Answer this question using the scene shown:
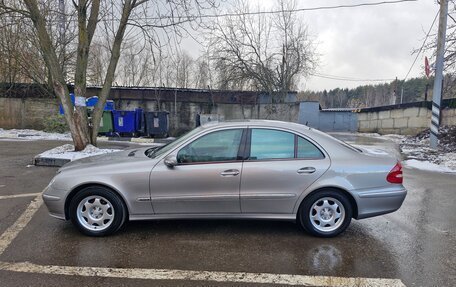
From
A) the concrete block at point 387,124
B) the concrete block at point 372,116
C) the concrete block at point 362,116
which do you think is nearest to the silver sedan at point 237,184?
the concrete block at point 387,124

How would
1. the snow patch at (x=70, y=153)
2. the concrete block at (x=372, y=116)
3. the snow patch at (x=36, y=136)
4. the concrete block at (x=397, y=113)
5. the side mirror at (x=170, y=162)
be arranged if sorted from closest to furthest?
1. the side mirror at (x=170, y=162)
2. the snow patch at (x=70, y=153)
3. the snow patch at (x=36, y=136)
4. the concrete block at (x=397, y=113)
5. the concrete block at (x=372, y=116)

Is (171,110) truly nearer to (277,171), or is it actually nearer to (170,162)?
(170,162)

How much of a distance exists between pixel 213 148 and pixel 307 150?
47.3 inches

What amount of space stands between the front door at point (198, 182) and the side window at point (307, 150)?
79 cm

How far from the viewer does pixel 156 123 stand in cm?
1908

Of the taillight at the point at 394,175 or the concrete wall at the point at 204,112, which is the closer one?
the taillight at the point at 394,175

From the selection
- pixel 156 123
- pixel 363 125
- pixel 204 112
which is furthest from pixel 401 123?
pixel 156 123

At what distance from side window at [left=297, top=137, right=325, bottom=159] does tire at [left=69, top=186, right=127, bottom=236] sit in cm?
233

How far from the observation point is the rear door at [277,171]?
4.11 m

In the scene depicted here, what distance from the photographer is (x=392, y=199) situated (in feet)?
14.0

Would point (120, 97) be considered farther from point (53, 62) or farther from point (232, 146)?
point (232, 146)

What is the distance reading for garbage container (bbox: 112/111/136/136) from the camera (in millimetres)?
18531

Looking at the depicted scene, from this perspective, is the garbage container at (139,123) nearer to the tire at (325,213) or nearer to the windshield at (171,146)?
the windshield at (171,146)

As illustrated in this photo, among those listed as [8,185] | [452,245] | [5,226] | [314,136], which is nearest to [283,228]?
[314,136]
